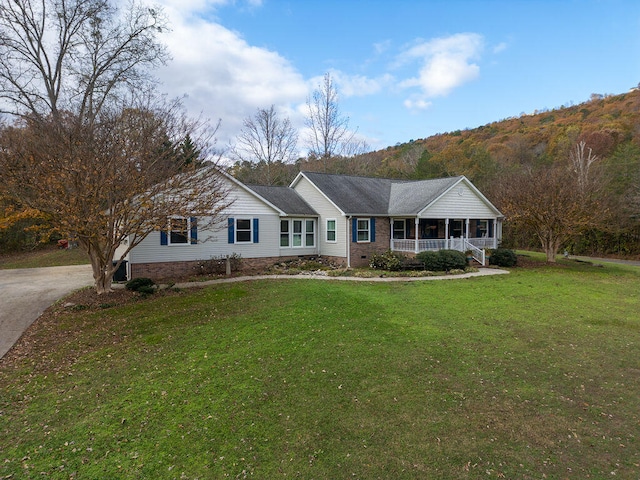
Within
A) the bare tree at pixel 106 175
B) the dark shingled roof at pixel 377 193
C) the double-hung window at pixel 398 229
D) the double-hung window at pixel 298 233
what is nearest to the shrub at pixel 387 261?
the double-hung window at pixel 398 229

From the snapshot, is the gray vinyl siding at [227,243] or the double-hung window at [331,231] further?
the double-hung window at [331,231]

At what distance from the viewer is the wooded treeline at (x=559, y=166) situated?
22594 mm

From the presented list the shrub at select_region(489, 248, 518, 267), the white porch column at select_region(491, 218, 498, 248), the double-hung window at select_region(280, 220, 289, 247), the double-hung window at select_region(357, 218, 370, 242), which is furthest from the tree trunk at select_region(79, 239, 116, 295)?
the white porch column at select_region(491, 218, 498, 248)

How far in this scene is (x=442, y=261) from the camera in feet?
59.9

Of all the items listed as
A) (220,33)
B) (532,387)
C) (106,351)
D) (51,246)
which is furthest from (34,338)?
(51,246)

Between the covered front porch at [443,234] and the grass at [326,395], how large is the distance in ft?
32.3

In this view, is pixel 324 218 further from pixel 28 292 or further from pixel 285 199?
pixel 28 292

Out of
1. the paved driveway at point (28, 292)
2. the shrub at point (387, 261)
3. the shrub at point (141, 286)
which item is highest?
the shrub at point (387, 261)

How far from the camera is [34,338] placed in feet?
28.1

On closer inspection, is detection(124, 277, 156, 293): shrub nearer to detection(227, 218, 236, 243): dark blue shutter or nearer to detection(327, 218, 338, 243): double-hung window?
detection(227, 218, 236, 243): dark blue shutter

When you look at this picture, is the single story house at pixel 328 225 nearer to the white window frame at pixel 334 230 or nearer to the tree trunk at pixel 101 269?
the white window frame at pixel 334 230

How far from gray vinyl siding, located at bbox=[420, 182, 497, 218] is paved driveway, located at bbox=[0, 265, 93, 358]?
16.7 metres

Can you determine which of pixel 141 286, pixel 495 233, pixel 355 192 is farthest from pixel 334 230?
pixel 495 233

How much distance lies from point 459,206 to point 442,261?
4.96 m
